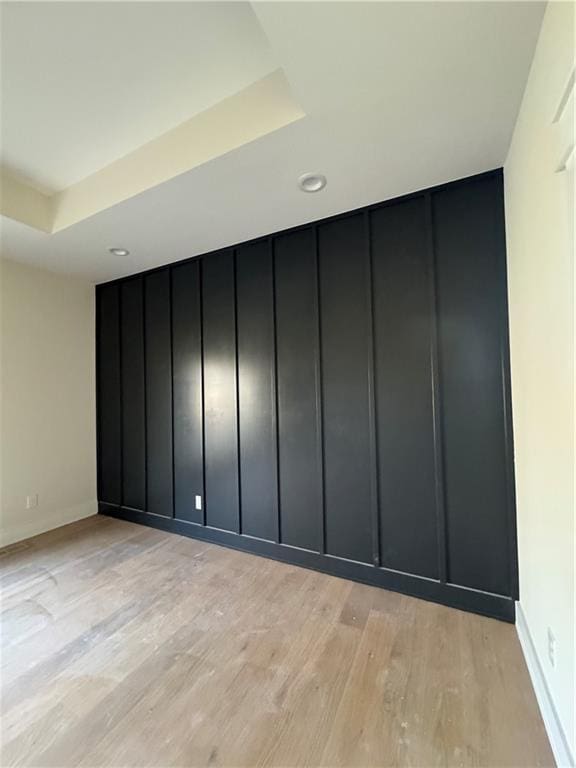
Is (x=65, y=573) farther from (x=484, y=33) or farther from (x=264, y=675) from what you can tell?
(x=484, y=33)

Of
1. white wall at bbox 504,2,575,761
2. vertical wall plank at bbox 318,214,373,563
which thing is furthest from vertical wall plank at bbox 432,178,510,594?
vertical wall plank at bbox 318,214,373,563

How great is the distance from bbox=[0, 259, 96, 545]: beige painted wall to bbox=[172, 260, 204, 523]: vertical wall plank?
1.29 meters

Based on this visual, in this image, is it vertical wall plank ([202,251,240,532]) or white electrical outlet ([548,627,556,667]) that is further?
vertical wall plank ([202,251,240,532])

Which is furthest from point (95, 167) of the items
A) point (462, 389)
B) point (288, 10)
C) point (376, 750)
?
point (376, 750)

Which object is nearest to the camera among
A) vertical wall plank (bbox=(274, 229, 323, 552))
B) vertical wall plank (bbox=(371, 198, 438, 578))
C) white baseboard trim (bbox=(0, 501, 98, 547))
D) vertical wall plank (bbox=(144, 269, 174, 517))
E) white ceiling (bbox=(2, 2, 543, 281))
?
white ceiling (bbox=(2, 2, 543, 281))

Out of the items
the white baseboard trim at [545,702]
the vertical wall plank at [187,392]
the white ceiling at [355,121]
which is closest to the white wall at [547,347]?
the white baseboard trim at [545,702]

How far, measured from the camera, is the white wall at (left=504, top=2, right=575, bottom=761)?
99 cm

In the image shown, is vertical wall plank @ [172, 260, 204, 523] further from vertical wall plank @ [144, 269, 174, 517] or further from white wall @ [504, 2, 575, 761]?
white wall @ [504, 2, 575, 761]

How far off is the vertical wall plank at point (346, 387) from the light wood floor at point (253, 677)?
1.35ft

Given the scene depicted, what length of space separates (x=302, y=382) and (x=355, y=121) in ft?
5.09

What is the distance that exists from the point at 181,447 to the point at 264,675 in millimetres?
1981

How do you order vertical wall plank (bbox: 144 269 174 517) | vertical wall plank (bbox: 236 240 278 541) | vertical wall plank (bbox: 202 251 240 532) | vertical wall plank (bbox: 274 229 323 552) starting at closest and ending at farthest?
vertical wall plank (bbox: 274 229 323 552) → vertical wall plank (bbox: 236 240 278 541) → vertical wall plank (bbox: 202 251 240 532) → vertical wall plank (bbox: 144 269 174 517)

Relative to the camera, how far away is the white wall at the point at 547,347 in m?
0.99

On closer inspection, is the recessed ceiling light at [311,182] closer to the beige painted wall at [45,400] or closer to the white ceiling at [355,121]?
the white ceiling at [355,121]
